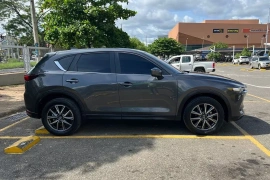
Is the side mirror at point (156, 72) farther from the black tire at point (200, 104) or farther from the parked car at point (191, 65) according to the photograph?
the parked car at point (191, 65)

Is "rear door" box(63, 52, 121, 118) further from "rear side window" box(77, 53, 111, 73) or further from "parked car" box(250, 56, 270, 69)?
"parked car" box(250, 56, 270, 69)

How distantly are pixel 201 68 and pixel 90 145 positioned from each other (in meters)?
14.4

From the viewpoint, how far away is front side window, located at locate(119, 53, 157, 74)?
15.7 feet

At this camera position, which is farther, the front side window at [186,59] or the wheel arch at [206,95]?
the front side window at [186,59]

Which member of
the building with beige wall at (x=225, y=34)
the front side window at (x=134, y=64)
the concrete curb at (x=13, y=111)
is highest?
the building with beige wall at (x=225, y=34)

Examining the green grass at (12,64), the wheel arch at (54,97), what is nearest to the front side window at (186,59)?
the green grass at (12,64)

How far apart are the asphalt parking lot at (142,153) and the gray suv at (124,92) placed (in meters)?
0.40

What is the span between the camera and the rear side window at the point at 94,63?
4.88 metres

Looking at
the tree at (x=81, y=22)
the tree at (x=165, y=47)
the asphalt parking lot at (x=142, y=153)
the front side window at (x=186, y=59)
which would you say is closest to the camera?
the asphalt parking lot at (x=142, y=153)

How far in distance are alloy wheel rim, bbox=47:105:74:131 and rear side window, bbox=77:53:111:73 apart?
2.81 ft

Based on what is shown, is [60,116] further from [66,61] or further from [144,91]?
[144,91]

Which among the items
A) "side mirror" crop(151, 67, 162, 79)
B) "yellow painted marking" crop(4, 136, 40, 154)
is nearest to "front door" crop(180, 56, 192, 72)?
"side mirror" crop(151, 67, 162, 79)

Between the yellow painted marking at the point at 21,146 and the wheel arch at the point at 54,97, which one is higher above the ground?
the wheel arch at the point at 54,97

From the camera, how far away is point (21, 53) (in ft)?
42.3
